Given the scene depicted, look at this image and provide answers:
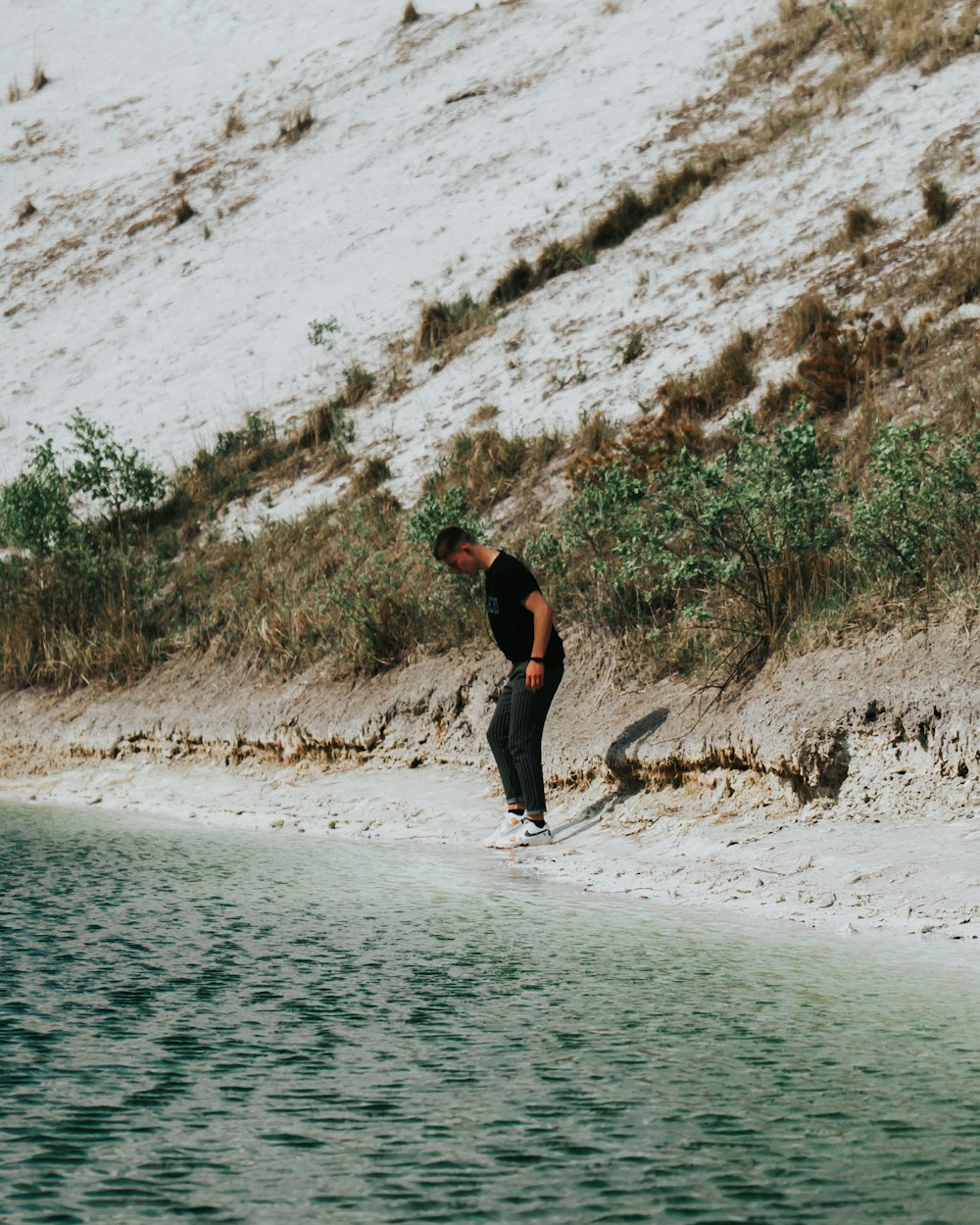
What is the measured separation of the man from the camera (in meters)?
8.53

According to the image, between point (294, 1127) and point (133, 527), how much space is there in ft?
44.8

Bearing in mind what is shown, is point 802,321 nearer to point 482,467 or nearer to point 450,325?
point 482,467

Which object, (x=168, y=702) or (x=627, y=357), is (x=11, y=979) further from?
(x=627, y=357)

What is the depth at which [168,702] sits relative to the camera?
12.4 metres

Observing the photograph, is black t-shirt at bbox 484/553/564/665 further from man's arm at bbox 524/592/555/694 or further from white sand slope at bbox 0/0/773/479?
white sand slope at bbox 0/0/773/479

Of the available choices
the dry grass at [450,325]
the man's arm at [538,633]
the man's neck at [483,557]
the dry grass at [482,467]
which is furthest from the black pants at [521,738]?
the dry grass at [450,325]

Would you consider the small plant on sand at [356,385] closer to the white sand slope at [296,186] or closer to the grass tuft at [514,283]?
the white sand slope at [296,186]

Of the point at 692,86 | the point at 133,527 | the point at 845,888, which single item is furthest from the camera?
the point at 692,86

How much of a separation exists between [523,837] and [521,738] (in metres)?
0.61

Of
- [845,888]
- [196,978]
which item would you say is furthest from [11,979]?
[845,888]

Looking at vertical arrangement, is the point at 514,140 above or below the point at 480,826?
above

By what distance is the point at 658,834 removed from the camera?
26.9ft

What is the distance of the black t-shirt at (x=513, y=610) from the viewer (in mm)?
8586

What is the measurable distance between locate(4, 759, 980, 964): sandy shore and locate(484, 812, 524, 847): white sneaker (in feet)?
0.46
